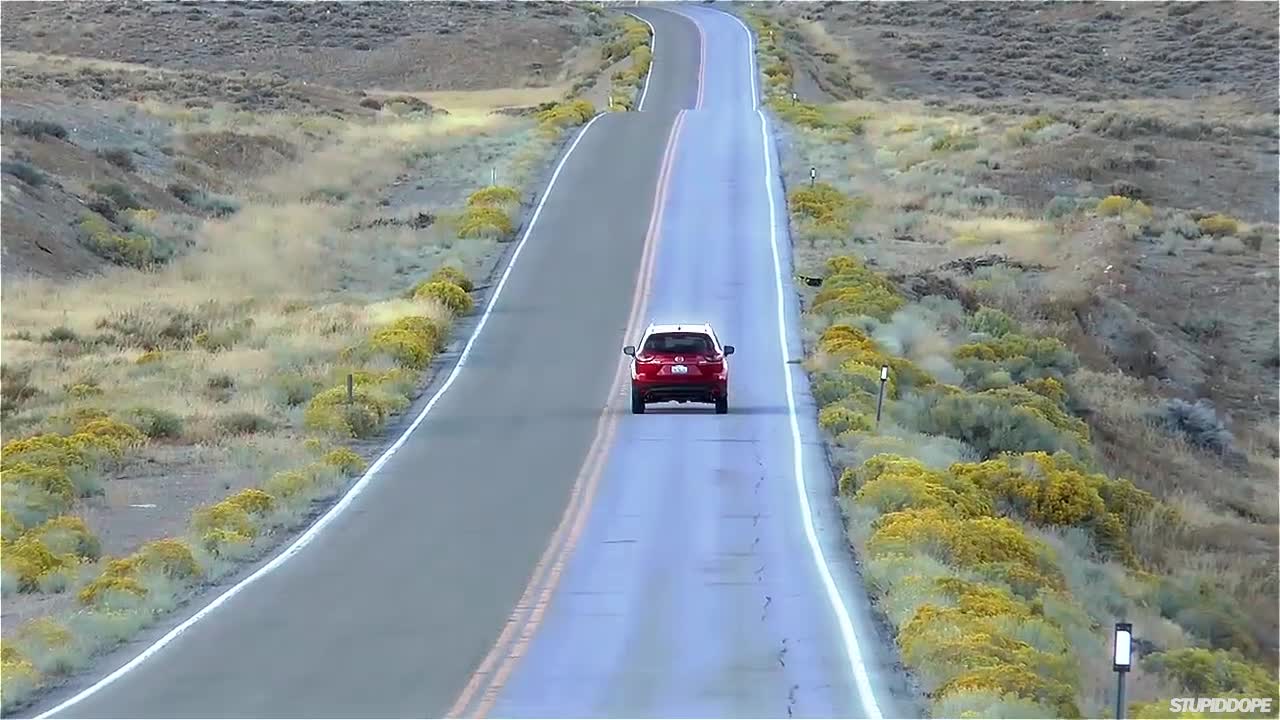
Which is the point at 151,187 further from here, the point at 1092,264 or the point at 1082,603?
the point at 1082,603

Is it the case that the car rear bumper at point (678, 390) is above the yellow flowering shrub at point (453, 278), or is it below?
below

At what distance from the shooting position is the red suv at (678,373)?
108 feet

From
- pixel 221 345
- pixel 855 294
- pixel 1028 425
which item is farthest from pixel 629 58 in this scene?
pixel 1028 425

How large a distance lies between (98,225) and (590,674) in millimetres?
41695

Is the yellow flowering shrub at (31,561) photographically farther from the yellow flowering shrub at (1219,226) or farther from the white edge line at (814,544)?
the yellow flowering shrub at (1219,226)

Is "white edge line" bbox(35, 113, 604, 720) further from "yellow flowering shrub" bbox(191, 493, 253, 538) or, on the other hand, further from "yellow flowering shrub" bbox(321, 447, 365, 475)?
"yellow flowering shrub" bbox(191, 493, 253, 538)

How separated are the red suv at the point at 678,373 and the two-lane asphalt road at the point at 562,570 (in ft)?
1.59

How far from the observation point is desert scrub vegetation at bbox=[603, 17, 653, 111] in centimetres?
8901

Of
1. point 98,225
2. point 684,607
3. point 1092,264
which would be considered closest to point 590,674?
point 684,607

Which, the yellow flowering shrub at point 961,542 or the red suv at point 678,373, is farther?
the red suv at point 678,373

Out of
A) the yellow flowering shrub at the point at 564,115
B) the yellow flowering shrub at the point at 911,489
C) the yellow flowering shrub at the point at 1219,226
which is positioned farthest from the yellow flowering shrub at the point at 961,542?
the yellow flowering shrub at the point at 564,115
